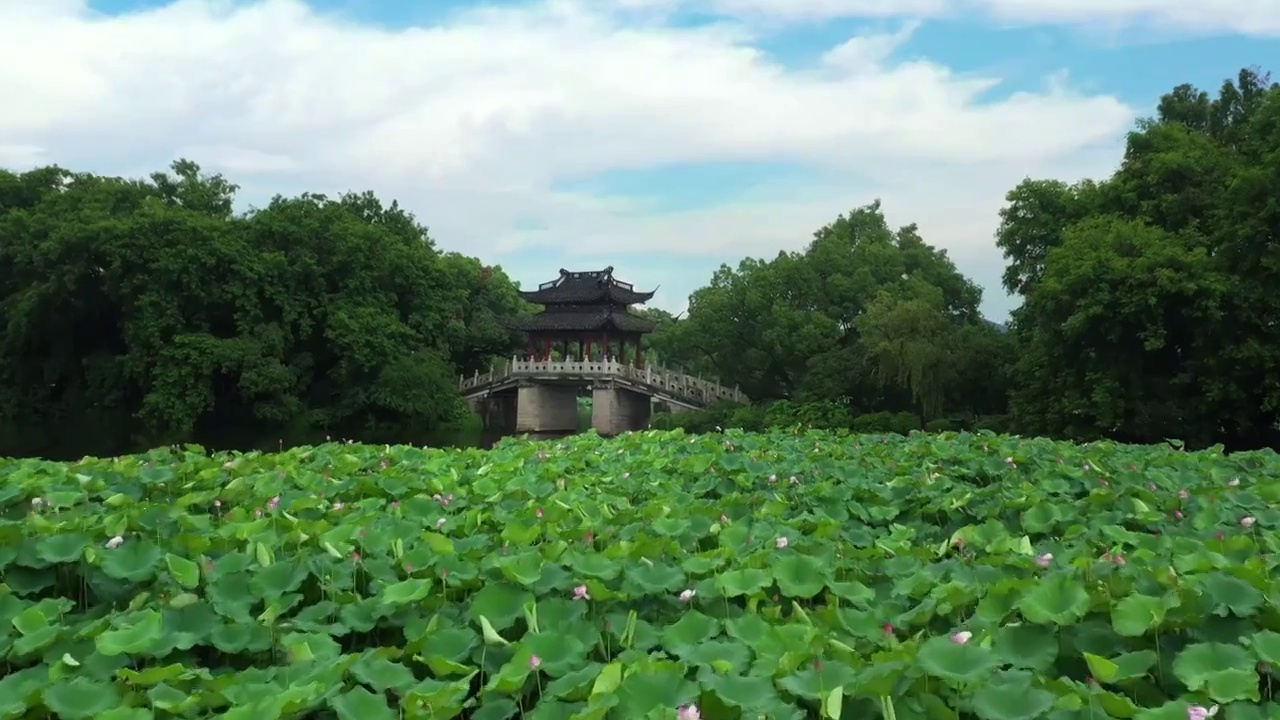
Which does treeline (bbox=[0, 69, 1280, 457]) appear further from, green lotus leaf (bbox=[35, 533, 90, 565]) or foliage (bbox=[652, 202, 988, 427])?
green lotus leaf (bbox=[35, 533, 90, 565])

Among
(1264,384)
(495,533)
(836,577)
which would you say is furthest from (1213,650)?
(1264,384)

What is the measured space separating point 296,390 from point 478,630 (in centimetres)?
2599

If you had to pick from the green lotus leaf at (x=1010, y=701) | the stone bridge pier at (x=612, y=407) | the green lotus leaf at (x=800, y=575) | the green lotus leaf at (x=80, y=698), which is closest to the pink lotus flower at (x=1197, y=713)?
the green lotus leaf at (x=1010, y=701)

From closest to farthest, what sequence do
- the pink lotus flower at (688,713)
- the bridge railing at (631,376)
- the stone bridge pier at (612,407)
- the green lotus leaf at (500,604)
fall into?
the pink lotus flower at (688,713), the green lotus leaf at (500,604), the bridge railing at (631,376), the stone bridge pier at (612,407)

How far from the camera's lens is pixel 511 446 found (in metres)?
7.24

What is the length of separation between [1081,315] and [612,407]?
17.5 meters

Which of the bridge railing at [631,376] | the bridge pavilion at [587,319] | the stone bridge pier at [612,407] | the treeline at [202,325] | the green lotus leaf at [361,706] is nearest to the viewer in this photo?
the green lotus leaf at [361,706]

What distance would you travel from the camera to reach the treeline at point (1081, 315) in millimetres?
16750

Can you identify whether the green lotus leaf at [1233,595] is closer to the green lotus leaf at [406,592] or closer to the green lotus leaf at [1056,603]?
the green lotus leaf at [1056,603]

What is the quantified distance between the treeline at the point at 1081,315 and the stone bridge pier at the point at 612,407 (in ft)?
9.23

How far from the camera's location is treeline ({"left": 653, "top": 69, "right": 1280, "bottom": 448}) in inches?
659

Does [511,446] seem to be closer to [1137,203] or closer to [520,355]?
[1137,203]

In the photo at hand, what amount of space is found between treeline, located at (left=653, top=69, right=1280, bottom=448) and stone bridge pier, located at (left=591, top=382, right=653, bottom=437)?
2814 mm

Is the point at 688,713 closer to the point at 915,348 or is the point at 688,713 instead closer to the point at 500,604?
the point at 500,604
